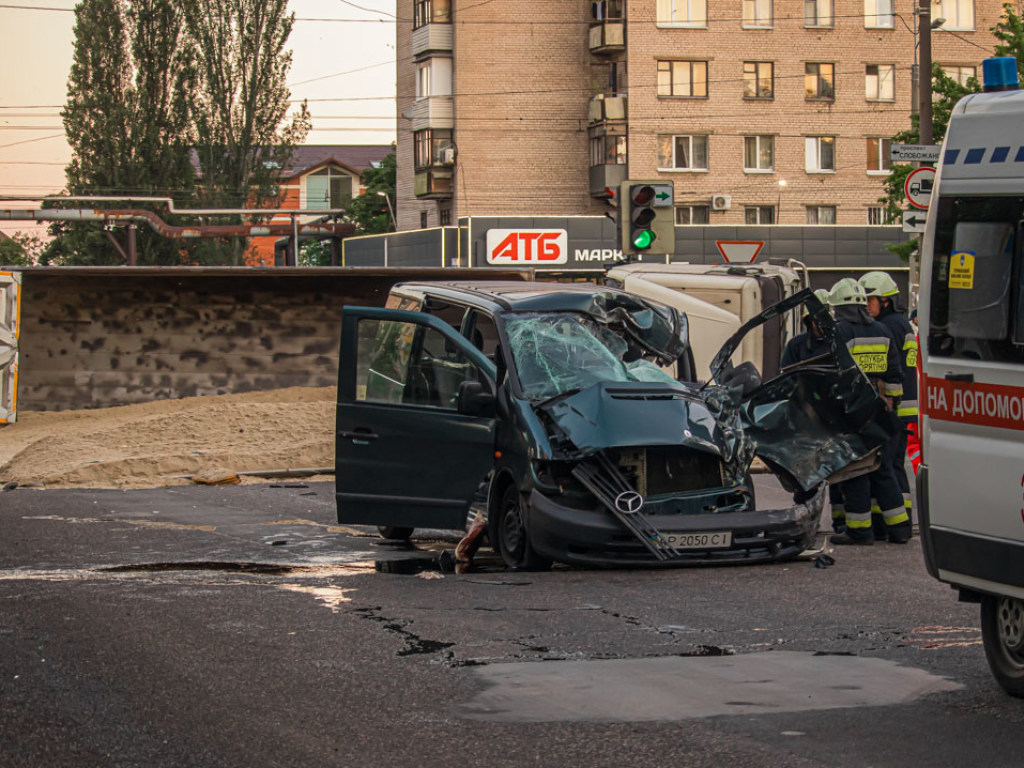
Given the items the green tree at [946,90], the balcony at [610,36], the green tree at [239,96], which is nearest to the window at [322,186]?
the green tree at [239,96]

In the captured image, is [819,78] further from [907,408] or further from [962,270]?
[962,270]

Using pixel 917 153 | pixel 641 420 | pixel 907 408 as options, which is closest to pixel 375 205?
pixel 917 153

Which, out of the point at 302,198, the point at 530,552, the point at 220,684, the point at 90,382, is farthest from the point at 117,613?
the point at 302,198

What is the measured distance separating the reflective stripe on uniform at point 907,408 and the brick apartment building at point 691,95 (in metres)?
47.8

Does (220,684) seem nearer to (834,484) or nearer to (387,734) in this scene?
(387,734)

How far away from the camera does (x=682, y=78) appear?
59625mm

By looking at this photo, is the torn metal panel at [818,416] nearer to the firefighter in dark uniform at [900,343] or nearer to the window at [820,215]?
the firefighter in dark uniform at [900,343]

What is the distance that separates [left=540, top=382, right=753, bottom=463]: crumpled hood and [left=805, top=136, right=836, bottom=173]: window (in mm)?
51757

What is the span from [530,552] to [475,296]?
231cm

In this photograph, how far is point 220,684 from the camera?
6.49 m

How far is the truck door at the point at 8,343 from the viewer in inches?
960

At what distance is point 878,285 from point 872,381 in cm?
80

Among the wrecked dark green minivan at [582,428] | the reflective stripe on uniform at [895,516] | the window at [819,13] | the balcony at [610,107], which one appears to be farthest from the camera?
the window at [819,13]

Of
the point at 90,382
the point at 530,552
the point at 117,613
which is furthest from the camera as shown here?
the point at 90,382
